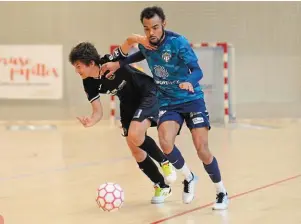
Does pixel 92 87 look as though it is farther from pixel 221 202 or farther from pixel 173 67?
pixel 221 202

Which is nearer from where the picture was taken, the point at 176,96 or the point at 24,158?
the point at 176,96

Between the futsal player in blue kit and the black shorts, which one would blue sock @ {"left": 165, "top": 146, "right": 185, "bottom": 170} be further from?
the black shorts

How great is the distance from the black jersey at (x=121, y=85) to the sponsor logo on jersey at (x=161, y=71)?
1.50 feet

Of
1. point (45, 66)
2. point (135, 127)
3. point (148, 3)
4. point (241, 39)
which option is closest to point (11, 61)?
point (45, 66)

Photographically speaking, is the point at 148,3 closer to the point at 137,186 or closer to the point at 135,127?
the point at 137,186

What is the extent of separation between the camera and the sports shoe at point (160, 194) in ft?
16.8

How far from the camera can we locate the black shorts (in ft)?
16.3

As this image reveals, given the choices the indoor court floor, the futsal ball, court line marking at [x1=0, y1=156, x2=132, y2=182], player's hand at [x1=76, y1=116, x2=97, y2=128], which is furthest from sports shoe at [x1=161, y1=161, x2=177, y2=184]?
court line marking at [x1=0, y1=156, x2=132, y2=182]

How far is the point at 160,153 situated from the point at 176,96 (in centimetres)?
70

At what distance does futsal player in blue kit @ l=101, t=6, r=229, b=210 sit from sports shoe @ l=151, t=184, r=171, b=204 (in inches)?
15.7

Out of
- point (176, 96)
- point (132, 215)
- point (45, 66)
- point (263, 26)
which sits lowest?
point (132, 215)

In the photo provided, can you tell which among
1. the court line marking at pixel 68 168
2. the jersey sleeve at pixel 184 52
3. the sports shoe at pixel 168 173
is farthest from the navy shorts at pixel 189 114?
the court line marking at pixel 68 168

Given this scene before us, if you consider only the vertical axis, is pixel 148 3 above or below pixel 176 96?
above

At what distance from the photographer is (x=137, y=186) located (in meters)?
6.04
